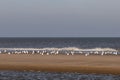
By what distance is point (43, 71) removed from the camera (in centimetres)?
4253

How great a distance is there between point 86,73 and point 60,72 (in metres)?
2.78

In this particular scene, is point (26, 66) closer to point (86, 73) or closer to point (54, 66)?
point (54, 66)

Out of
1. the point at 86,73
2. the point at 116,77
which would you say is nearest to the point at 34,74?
the point at 86,73

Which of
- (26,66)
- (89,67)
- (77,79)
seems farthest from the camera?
(26,66)

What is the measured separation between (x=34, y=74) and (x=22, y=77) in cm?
237

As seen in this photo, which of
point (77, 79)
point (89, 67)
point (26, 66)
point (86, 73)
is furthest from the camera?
point (26, 66)

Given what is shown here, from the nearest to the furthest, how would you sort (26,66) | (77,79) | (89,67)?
(77,79)
(89,67)
(26,66)

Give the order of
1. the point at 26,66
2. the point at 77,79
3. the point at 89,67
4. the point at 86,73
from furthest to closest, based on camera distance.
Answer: the point at 26,66 < the point at 89,67 < the point at 86,73 < the point at 77,79

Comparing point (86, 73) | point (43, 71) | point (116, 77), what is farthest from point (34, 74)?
point (116, 77)

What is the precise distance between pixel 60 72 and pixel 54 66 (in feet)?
15.7

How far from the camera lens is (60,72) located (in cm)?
4169

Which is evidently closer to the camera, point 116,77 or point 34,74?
point 116,77

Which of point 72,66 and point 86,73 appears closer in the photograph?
point 86,73

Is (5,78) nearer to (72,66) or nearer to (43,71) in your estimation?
(43,71)
